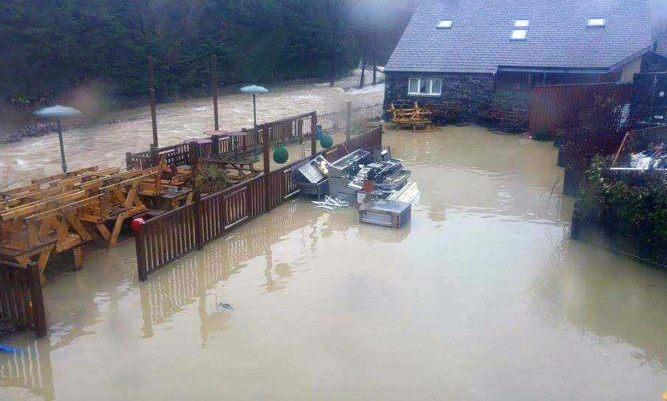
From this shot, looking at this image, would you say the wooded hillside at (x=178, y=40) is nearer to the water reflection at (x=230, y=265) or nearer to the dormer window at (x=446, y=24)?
the dormer window at (x=446, y=24)

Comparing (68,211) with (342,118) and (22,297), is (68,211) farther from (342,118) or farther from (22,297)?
(342,118)

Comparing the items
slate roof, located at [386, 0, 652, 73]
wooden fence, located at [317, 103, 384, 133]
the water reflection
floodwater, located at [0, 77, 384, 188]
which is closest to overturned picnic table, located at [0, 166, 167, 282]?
the water reflection

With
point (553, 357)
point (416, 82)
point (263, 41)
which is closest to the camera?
point (553, 357)

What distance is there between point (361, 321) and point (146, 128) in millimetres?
19982

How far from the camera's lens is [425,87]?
26.3 m

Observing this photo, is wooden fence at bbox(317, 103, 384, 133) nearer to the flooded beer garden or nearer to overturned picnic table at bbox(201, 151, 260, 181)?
the flooded beer garden

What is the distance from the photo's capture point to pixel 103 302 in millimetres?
8102

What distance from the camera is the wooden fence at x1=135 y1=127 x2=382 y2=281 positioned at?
873 centimetres

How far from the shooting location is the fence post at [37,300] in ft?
22.2

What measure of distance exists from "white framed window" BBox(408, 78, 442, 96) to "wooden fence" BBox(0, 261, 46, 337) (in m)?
21.8

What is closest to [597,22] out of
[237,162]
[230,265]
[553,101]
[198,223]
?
[553,101]

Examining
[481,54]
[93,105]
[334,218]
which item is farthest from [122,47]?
[334,218]

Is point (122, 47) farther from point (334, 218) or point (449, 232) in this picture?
point (449, 232)

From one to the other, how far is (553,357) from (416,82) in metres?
21.1
